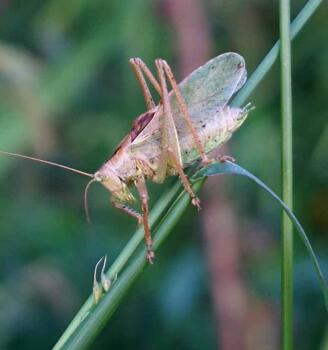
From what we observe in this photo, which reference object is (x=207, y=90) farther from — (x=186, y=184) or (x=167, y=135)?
(x=186, y=184)

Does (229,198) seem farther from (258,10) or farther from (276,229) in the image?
(258,10)

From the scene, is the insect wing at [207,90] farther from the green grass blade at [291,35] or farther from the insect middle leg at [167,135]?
the green grass blade at [291,35]

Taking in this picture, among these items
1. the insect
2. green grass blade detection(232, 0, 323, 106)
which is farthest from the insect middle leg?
green grass blade detection(232, 0, 323, 106)

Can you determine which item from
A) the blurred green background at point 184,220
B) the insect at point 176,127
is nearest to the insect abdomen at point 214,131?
the insect at point 176,127

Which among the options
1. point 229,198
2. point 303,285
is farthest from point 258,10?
point 303,285

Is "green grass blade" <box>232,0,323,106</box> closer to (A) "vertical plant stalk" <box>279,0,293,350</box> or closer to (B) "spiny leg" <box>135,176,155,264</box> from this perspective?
(A) "vertical plant stalk" <box>279,0,293,350</box>
